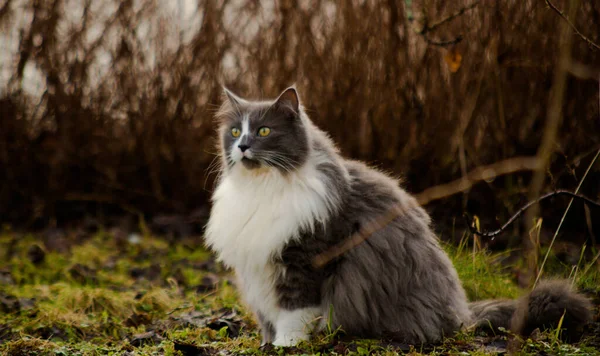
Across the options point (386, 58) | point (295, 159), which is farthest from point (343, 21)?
point (295, 159)

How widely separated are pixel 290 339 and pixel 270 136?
1016 mm

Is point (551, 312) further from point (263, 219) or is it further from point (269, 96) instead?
point (269, 96)

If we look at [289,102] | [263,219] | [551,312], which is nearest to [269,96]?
[289,102]

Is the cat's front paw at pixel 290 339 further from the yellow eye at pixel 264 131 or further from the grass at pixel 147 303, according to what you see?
the yellow eye at pixel 264 131

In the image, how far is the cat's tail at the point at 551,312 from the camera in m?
3.50

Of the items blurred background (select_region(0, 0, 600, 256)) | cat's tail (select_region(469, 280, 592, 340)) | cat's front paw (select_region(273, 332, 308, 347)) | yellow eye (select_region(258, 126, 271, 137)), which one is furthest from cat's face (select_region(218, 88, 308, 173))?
blurred background (select_region(0, 0, 600, 256))

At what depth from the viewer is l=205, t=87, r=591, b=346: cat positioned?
3.34 metres

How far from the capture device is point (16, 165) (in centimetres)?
725

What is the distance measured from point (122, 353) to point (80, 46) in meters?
4.37

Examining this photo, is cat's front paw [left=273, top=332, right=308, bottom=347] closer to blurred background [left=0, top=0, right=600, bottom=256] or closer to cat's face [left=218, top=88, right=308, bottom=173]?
Answer: cat's face [left=218, top=88, right=308, bottom=173]

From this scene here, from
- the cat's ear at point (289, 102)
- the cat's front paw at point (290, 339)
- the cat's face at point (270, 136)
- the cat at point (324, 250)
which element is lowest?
the cat's front paw at point (290, 339)

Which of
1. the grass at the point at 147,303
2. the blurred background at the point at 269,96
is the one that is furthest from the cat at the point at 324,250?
the blurred background at the point at 269,96

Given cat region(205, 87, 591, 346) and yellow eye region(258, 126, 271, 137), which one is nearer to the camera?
cat region(205, 87, 591, 346)

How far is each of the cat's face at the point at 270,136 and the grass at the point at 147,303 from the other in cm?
90
